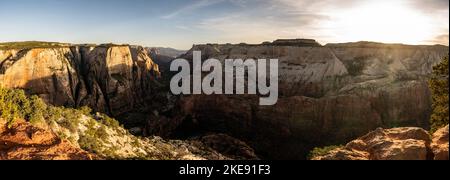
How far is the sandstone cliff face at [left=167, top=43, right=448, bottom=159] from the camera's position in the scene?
229 ft

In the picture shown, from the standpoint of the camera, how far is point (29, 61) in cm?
7931

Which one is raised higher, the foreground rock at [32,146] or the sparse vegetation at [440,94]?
the sparse vegetation at [440,94]

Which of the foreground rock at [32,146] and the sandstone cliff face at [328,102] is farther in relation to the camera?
the sandstone cliff face at [328,102]

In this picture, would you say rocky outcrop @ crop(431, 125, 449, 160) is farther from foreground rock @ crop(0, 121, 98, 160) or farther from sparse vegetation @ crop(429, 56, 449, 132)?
foreground rock @ crop(0, 121, 98, 160)

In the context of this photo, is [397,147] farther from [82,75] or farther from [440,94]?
[82,75]

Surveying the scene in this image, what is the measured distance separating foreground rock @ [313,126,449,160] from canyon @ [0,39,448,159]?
32.4 m

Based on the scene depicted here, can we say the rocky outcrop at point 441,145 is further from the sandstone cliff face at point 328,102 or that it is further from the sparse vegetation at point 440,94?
the sandstone cliff face at point 328,102

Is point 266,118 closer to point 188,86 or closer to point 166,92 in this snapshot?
point 188,86

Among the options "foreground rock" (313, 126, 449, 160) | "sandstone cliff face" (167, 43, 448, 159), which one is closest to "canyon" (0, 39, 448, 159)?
"sandstone cliff face" (167, 43, 448, 159)

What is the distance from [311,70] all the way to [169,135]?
1502 inches

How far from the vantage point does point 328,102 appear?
7381 centimetres

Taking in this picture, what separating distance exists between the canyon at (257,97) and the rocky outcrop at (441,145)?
120 feet

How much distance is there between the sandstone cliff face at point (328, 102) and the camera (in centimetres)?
6994

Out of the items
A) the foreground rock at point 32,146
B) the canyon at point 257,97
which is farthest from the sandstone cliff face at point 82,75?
the foreground rock at point 32,146
